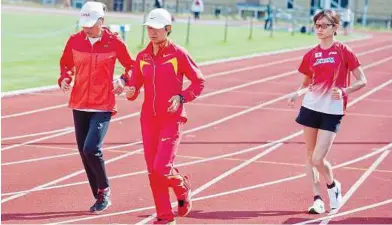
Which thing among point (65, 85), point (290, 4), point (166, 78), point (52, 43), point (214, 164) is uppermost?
point (166, 78)

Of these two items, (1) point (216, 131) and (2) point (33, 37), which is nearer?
(1) point (216, 131)

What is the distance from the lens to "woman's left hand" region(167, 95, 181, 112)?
26.2 ft

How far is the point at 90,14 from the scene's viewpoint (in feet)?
29.0

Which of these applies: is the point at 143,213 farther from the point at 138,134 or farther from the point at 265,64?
the point at 265,64

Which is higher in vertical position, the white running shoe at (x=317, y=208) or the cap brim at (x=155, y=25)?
the cap brim at (x=155, y=25)

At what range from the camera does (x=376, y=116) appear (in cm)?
1909

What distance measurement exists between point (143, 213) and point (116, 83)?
1.25m

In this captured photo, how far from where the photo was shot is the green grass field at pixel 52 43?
23969 millimetres

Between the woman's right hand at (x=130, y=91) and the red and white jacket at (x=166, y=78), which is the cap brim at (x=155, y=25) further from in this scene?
the woman's right hand at (x=130, y=91)

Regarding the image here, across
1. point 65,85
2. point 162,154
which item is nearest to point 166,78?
point 162,154

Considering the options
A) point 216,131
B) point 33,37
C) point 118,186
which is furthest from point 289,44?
point 118,186

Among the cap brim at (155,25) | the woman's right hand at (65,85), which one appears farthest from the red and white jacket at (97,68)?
the cap brim at (155,25)

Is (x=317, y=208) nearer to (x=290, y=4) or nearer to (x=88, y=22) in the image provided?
(x=88, y=22)

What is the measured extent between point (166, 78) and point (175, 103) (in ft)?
0.85
